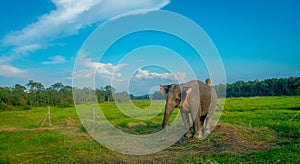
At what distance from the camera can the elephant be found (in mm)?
8336

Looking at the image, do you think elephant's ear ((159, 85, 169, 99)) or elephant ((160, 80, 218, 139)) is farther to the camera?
elephant's ear ((159, 85, 169, 99))

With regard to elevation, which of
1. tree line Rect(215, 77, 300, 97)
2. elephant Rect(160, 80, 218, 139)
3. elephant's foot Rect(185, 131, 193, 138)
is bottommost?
elephant's foot Rect(185, 131, 193, 138)

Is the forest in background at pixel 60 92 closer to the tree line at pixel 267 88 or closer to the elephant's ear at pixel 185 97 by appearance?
the tree line at pixel 267 88

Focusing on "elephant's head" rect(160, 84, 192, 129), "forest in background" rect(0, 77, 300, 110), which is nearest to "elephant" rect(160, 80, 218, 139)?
"elephant's head" rect(160, 84, 192, 129)

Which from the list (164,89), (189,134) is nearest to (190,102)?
(164,89)

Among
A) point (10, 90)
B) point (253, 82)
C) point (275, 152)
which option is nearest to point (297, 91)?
point (253, 82)

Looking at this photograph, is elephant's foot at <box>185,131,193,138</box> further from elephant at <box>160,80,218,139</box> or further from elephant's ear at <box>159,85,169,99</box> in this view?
elephant's ear at <box>159,85,169,99</box>

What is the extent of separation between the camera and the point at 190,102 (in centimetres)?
846

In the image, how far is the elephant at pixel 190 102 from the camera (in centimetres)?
834

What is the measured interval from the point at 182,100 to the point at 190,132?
1.20 metres

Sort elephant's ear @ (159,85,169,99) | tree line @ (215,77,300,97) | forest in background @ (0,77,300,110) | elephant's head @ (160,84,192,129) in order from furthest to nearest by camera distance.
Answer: tree line @ (215,77,300,97) → forest in background @ (0,77,300,110) → elephant's ear @ (159,85,169,99) → elephant's head @ (160,84,192,129)

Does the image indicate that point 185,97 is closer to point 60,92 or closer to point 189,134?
point 189,134

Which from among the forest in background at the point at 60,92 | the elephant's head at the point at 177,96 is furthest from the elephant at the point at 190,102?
the forest in background at the point at 60,92

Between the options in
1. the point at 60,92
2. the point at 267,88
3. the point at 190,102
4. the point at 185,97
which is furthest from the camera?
the point at 60,92
